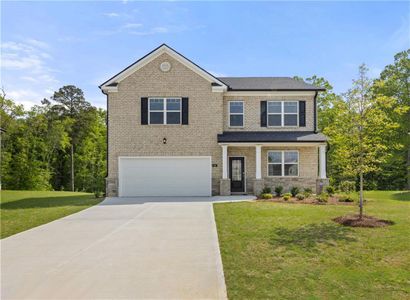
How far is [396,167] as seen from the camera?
1426 inches

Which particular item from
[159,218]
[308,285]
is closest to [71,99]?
[159,218]

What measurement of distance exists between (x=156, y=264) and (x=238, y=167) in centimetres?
1407

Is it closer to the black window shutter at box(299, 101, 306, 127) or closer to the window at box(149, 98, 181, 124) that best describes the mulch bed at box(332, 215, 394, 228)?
the black window shutter at box(299, 101, 306, 127)

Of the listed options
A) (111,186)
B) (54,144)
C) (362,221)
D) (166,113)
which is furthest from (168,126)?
(54,144)

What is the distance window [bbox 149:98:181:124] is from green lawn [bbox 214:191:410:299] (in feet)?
32.9

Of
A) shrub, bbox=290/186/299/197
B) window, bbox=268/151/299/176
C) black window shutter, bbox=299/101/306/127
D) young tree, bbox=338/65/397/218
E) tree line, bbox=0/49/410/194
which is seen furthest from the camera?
tree line, bbox=0/49/410/194

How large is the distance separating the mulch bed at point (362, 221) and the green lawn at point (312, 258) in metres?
0.30

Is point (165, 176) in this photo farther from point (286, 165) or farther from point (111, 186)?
point (286, 165)

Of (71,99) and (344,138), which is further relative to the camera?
(71,99)

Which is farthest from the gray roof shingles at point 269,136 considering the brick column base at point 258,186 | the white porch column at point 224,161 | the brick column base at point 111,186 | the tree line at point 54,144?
the tree line at point 54,144

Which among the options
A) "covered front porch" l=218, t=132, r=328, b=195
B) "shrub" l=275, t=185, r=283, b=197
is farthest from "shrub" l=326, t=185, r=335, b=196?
"shrub" l=275, t=185, r=283, b=197

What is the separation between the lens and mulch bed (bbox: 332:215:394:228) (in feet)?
32.7

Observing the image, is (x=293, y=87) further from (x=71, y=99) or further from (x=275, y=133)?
(x=71, y=99)

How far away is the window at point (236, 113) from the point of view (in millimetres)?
21125
